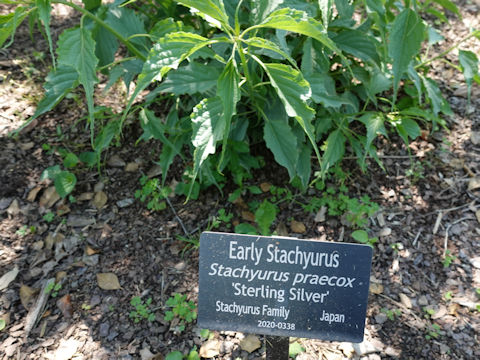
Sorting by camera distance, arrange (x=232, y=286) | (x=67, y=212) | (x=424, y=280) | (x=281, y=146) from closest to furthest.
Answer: (x=232, y=286) < (x=281, y=146) < (x=424, y=280) < (x=67, y=212)

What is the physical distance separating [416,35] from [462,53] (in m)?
0.61

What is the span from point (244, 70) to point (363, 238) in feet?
3.05

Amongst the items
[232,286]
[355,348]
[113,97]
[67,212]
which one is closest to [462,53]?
[355,348]

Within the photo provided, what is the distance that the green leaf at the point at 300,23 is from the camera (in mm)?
1070

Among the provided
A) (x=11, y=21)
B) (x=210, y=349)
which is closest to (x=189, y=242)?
(x=210, y=349)

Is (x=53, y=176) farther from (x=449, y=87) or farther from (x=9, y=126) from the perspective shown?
(x=449, y=87)

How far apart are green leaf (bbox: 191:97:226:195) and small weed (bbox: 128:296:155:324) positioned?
743mm

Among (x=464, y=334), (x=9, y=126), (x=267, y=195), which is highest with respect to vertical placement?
(x=9, y=126)

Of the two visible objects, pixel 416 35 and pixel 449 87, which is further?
pixel 449 87

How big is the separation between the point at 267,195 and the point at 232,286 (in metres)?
0.82

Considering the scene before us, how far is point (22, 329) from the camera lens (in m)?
1.70

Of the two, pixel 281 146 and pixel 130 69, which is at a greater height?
pixel 130 69

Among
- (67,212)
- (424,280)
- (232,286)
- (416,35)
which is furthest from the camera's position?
(67,212)

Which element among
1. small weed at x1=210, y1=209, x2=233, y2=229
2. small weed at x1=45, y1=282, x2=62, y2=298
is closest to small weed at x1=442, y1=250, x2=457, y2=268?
small weed at x1=210, y1=209, x2=233, y2=229
